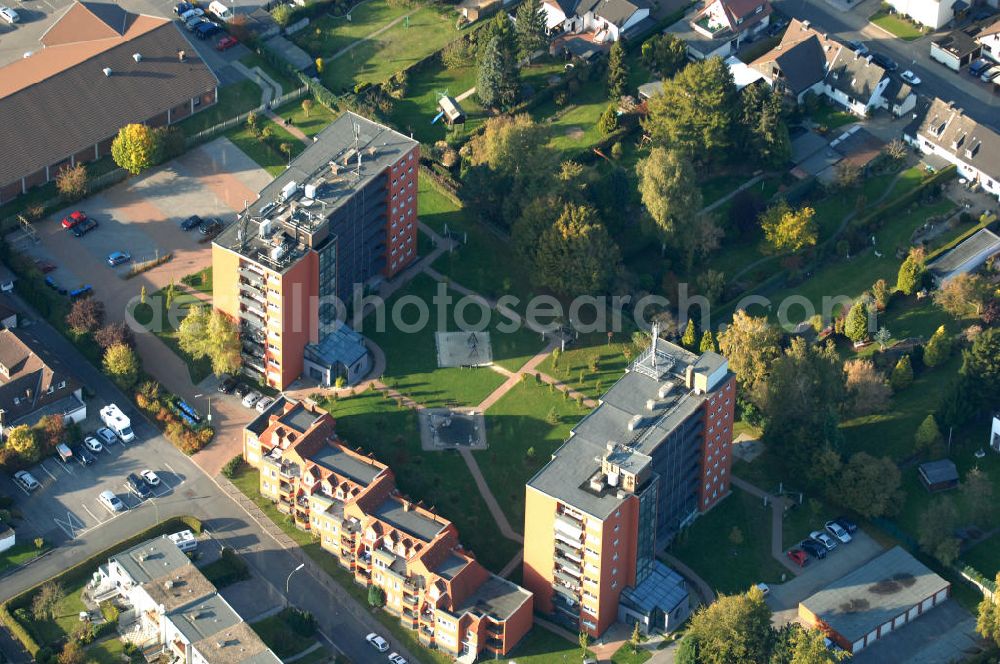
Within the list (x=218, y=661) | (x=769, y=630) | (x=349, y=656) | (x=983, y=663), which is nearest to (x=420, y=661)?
(x=349, y=656)

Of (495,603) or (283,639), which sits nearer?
(283,639)

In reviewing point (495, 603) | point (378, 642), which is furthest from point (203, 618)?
point (495, 603)

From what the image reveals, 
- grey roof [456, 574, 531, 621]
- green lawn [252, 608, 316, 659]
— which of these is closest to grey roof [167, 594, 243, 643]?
green lawn [252, 608, 316, 659]

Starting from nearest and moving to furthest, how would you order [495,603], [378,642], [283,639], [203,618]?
[203,618], [283,639], [495,603], [378,642]

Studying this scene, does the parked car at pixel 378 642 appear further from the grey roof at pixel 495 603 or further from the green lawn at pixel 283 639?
the grey roof at pixel 495 603

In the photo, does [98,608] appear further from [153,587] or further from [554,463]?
[554,463]

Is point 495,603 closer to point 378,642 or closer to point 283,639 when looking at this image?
point 378,642

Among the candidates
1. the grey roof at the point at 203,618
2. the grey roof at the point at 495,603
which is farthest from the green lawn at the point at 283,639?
the grey roof at the point at 495,603
